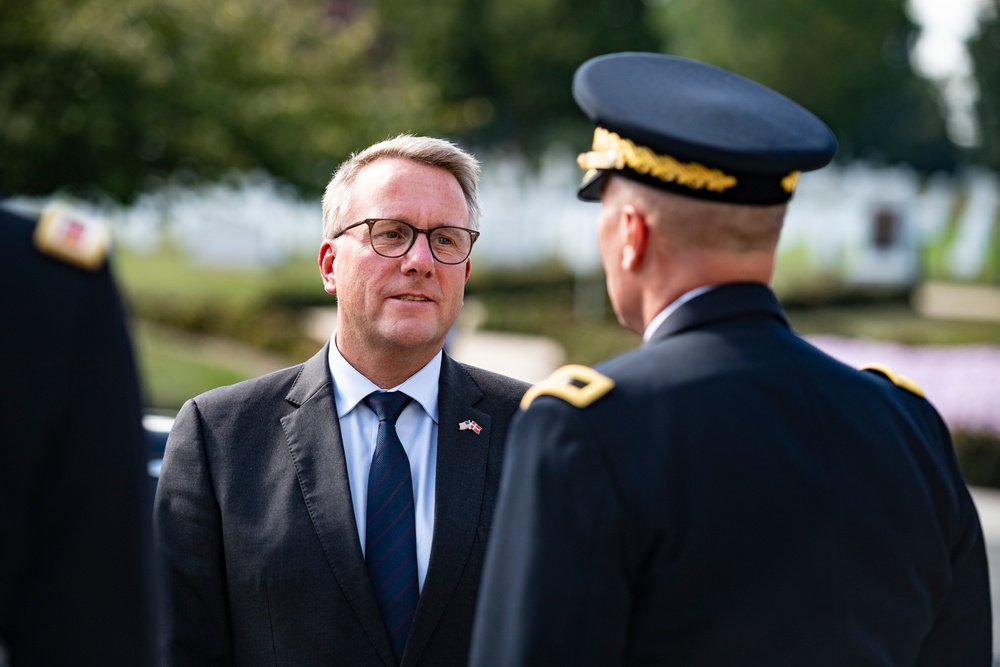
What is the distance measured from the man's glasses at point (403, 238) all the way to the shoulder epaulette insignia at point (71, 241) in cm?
123

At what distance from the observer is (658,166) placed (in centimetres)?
187

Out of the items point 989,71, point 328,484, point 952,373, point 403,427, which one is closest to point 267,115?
point 952,373

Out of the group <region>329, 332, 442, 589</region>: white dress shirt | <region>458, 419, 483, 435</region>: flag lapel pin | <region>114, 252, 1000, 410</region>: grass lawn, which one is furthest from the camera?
<region>114, 252, 1000, 410</region>: grass lawn

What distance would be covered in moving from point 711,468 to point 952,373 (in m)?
12.3

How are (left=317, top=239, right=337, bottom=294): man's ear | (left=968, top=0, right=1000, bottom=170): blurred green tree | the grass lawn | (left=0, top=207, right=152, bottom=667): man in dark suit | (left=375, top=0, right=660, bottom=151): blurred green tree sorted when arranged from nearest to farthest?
(left=0, top=207, right=152, bottom=667): man in dark suit, (left=317, top=239, right=337, bottom=294): man's ear, the grass lawn, (left=375, top=0, right=660, bottom=151): blurred green tree, (left=968, top=0, right=1000, bottom=170): blurred green tree

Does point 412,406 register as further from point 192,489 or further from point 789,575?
point 789,575

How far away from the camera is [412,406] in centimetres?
281

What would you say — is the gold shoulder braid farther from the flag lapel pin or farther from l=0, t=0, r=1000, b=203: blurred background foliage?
l=0, t=0, r=1000, b=203: blurred background foliage

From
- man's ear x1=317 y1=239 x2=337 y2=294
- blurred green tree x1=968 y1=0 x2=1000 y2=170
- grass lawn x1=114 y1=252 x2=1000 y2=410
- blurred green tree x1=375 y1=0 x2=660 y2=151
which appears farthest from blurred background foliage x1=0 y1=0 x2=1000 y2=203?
blurred green tree x1=968 y1=0 x2=1000 y2=170

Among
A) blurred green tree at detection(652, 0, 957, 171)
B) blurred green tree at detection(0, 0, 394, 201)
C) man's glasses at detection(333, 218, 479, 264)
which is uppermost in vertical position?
blurred green tree at detection(652, 0, 957, 171)

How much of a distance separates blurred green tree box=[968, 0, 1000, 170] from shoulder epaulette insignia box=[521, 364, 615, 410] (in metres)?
51.8

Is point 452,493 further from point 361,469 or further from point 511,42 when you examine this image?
point 511,42

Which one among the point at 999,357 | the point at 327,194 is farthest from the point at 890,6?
the point at 327,194

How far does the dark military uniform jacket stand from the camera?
5.65 feet
